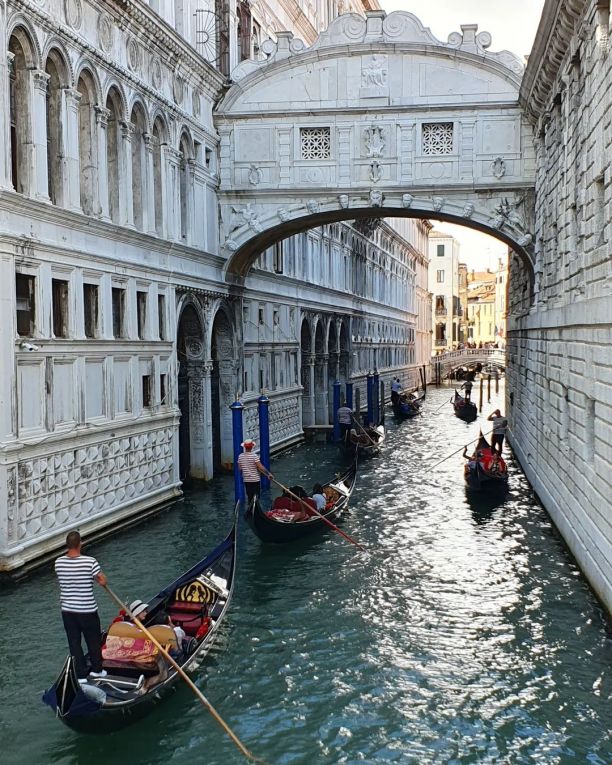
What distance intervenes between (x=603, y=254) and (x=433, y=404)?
2479cm

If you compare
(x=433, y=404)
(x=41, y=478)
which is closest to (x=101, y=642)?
(x=41, y=478)

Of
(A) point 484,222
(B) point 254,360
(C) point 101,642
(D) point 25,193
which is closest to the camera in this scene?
(C) point 101,642

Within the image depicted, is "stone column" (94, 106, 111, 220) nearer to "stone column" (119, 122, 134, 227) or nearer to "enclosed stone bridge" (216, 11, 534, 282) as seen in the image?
"stone column" (119, 122, 134, 227)

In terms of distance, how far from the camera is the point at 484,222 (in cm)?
1353

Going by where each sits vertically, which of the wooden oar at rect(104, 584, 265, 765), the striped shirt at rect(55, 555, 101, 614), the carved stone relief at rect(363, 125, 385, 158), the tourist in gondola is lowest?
the wooden oar at rect(104, 584, 265, 765)

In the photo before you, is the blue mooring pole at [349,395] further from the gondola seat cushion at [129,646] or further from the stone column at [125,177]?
the gondola seat cushion at [129,646]

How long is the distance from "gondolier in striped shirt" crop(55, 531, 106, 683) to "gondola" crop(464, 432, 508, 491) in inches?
326

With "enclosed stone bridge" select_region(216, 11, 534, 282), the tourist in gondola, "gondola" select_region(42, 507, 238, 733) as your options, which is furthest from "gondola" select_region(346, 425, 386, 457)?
"gondola" select_region(42, 507, 238, 733)

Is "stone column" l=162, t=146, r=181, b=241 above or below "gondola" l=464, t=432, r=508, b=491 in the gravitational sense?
above

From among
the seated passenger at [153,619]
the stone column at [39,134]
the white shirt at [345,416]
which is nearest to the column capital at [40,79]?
the stone column at [39,134]

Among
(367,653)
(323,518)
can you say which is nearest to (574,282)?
(323,518)

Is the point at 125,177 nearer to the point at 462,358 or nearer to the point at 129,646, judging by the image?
the point at 129,646

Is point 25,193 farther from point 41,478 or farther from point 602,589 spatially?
point 602,589

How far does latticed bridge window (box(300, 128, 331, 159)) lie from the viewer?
44.9 ft
